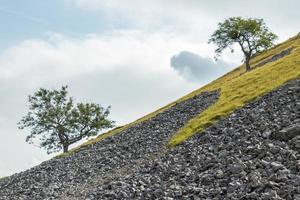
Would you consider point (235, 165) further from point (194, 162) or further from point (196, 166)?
point (194, 162)

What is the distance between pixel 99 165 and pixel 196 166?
62.6 ft

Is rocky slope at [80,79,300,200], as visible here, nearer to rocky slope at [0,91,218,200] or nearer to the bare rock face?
the bare rock face

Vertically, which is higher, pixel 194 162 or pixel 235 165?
pixel 194 162

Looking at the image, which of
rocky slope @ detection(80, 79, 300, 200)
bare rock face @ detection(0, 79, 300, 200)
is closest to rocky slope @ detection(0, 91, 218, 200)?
bare rock face @ detection(0, 79, 300, 200)

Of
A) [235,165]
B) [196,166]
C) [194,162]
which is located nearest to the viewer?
[235,165]

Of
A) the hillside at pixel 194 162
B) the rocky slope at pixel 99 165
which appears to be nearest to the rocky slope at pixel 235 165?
the hillside at pixel 194 162

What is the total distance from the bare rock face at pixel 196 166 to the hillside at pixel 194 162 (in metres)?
0.04

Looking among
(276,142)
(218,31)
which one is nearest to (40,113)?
(218,31)

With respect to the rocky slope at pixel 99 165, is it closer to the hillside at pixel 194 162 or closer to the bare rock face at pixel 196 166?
the hillside at pixel 194 162

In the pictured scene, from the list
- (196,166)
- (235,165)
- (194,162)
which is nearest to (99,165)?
(194,162)

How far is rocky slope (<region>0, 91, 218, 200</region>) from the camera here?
40281mm

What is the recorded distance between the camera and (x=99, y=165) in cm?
4712

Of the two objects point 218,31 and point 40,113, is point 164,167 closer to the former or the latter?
point 40,113

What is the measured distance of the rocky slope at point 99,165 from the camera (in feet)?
132
